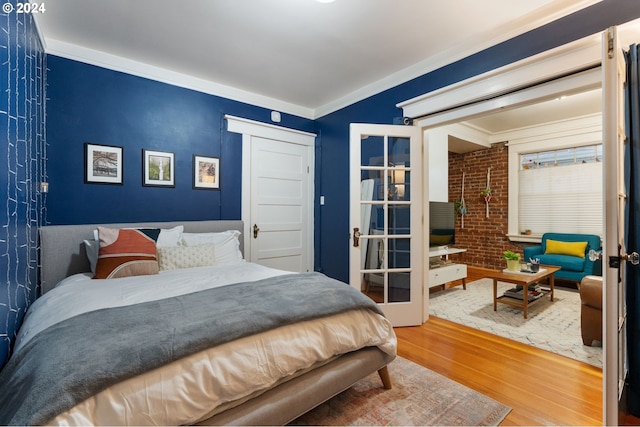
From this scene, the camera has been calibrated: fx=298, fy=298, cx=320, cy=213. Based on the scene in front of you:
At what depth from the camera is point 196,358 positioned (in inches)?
47.2

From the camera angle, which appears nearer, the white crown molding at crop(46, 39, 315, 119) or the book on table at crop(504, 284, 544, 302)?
the white crown molding at crop(46, 39, 315, 119)

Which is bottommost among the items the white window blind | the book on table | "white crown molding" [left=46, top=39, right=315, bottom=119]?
A: the book on table

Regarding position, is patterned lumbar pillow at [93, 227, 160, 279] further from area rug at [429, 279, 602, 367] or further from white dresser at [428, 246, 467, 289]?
white dresser at [428, 246, 467, 289]

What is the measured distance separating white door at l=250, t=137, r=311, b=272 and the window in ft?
13.6

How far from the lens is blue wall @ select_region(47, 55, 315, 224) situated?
8.86 feet

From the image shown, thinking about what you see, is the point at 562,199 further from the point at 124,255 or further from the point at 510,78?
the point at 124,255

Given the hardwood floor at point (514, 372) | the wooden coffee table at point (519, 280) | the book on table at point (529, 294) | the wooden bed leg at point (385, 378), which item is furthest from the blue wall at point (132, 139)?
the book on table at point (529, 294)

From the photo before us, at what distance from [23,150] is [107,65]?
1.43m

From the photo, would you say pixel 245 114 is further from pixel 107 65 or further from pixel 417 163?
pixel 417 163

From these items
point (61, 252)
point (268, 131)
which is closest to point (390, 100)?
point (268, 131)

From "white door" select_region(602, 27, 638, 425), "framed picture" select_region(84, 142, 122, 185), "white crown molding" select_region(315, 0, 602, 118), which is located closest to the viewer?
"white door" select_region(602, 27, 638, 425)

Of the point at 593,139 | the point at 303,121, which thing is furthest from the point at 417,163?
the point at 593,139

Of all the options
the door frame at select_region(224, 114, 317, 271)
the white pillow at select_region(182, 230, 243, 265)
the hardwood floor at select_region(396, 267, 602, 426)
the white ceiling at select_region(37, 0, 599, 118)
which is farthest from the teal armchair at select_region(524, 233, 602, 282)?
the white pillow at select_region(182, 230, 243, 265)

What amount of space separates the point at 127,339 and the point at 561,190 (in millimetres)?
6355
